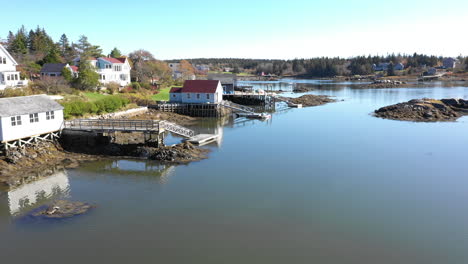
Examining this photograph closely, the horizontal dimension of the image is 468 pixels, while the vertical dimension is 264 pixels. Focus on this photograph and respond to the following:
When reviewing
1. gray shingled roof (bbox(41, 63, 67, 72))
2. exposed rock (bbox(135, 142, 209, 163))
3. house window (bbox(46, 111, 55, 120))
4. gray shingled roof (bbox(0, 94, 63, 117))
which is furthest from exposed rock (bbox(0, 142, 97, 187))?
gray shingled roof (bbox(41, 63, 67, 72))

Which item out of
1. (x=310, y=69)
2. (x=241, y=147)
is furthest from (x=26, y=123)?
(x=310, y=69)

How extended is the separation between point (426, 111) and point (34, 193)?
49.8 meters

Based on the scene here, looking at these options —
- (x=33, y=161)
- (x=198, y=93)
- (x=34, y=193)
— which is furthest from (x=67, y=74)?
(x=34, y=193)

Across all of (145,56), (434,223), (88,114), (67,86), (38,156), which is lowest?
(434,223)

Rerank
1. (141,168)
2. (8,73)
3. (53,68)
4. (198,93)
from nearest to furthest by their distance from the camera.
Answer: (141,168), (8,73), (198,93), (53,68)

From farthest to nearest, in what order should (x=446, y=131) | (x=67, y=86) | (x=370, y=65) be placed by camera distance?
1. (x=370, y=65)
2. (x=67, y=86)
3. (x=446, y=131)

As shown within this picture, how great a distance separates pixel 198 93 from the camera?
175ft

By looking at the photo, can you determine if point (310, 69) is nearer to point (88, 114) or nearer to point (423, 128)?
point (423, 128)

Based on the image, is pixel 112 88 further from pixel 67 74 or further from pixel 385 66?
pixel 385 66

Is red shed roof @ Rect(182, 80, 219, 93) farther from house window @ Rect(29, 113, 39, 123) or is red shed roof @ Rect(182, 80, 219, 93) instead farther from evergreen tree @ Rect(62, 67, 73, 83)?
house window @ Rect(29, 113, 39, 123)

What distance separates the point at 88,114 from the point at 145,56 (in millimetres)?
57736

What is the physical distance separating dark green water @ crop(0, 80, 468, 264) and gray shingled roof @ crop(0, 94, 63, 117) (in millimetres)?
5855

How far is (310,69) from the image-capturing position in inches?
7490

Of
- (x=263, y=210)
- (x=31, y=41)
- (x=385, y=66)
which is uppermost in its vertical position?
(x=31, y=41)
